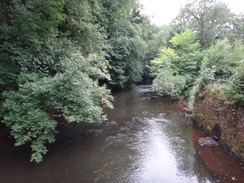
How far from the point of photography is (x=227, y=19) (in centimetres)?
1752

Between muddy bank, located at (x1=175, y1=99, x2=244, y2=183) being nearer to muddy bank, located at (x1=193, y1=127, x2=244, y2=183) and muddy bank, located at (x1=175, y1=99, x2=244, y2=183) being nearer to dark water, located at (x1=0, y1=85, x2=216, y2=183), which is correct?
muddy bank, located at (x1=193, y1=127, x2=244, y2=183)

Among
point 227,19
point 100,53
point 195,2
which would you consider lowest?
point 100,53

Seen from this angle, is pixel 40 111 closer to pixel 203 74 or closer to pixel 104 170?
pixel 104 170

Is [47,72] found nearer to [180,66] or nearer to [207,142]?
[207,142]

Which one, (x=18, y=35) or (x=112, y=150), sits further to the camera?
(x=112, y=150)

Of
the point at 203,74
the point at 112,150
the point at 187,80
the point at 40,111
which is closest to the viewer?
the point at 40,111

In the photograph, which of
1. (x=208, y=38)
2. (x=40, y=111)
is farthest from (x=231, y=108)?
(x=208, y=38)

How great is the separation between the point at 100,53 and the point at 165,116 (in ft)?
19.1

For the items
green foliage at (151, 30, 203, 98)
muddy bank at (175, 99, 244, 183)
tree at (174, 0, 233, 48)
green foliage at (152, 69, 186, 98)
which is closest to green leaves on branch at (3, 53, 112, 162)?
muddy bank at (175, 99, 244, 183)

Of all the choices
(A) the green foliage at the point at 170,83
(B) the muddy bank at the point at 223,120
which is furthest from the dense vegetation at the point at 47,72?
(A) the green foliage at the point at 170,83

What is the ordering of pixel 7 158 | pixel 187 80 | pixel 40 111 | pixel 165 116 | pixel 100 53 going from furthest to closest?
pixel 187 80 → pixel 165 116 → pixel 100 53 → pixel 7 158 → pixel 40 111

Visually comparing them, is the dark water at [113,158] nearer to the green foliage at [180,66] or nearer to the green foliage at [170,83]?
the green foliage at [170,83]

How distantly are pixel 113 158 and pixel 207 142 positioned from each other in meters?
3.92

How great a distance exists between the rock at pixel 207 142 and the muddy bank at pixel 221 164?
6.1 inches
